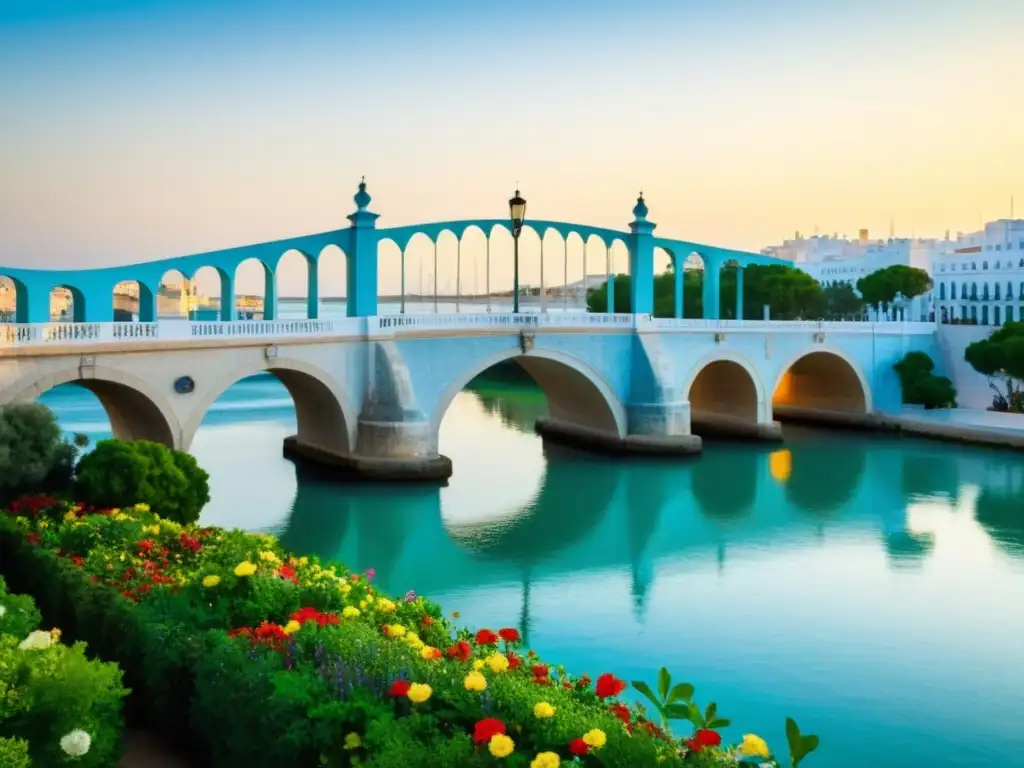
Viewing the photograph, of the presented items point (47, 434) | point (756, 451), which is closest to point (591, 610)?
point (47, 434)

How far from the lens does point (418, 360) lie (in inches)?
986

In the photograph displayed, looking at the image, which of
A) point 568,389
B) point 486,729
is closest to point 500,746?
point 486,729

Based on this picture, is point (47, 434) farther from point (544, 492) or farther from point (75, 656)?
point (544, 492)

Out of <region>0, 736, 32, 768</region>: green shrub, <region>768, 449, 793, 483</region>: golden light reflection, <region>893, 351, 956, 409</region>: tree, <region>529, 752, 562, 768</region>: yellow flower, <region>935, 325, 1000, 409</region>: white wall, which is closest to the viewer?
<region>529, 752, 562, 768</region>: yellow flower

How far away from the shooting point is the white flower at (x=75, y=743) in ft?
18.6

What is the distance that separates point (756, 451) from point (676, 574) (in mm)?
13946

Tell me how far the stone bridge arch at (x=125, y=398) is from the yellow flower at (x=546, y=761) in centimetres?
1383

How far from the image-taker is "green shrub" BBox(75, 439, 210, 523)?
473 inches

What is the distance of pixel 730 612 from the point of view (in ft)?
49.5

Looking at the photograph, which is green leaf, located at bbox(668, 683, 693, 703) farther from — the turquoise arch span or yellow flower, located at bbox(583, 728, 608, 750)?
the turquoise arch span

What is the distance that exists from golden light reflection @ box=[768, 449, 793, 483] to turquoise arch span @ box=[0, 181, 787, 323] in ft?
16.5

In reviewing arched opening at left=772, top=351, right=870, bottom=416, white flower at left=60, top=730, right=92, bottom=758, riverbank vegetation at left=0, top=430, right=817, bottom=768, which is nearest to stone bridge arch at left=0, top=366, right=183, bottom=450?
riverbank vegetation at left=0, top=430, right=817, bottom=768

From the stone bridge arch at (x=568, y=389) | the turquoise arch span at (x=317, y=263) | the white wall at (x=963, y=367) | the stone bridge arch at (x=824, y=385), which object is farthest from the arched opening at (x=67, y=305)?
the white wall at (x=963, y=367)

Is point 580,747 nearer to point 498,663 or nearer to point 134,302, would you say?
point 498,663
